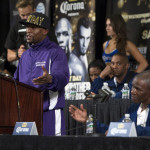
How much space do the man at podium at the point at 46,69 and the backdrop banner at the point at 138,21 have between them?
3.12 m

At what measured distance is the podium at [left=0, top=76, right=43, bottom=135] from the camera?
323 centimetres

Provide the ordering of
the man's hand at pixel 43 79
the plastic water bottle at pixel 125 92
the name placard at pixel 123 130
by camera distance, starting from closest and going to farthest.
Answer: the name placard at pixel 123 130, the man's hand at pixel 43 79, the plastic water bottle at pixel 125 92

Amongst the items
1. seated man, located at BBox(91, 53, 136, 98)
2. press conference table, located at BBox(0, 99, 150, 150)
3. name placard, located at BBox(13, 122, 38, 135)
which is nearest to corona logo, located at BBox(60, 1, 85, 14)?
seated man, located at BBox(91, 53, 136, 98)

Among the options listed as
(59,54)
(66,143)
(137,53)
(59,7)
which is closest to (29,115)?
(59,54)

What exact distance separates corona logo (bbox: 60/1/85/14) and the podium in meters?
4.31

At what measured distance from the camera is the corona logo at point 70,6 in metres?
7.61

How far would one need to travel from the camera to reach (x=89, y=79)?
726cm

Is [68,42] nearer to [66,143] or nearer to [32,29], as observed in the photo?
[32,29]

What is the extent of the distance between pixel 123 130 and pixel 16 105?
112 cm

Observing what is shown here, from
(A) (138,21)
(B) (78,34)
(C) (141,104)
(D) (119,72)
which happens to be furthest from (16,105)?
(B) (78,34)

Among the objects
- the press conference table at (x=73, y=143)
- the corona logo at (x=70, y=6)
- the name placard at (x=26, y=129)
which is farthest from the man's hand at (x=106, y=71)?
the press conference table at (x=73, y=143)

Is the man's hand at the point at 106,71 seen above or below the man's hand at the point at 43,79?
below

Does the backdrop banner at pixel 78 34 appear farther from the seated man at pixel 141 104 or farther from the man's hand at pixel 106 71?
the seated man at pixel 141 104

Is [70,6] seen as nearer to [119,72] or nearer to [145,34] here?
[145,34]
